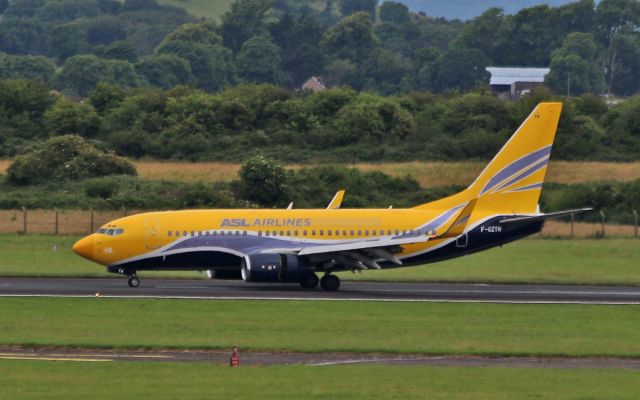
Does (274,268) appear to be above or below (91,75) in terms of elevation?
below

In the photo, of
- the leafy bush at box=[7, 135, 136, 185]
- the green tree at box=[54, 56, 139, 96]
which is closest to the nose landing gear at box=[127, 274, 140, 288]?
the leafy bush at box=[7, 135, 136, 185]

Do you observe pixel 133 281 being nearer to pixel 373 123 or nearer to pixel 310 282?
pixel 310 282

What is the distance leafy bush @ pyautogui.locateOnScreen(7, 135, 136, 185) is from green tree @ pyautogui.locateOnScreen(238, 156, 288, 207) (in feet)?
38.6

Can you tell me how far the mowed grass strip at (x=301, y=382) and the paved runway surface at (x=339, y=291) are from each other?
15869 millimetres

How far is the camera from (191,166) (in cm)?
9444

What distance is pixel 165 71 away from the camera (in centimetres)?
19025

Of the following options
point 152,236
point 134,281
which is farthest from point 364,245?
point 134,281

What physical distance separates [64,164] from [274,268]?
132ft

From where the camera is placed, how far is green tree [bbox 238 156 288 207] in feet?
261

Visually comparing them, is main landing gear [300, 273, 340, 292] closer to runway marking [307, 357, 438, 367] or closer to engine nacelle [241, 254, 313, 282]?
engine nacelle [241, 254, 313, 282]

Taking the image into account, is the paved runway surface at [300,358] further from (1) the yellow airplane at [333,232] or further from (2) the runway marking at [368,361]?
(1) the yellow airplane at [333,232]

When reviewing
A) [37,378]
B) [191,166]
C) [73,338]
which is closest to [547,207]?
[191,166]

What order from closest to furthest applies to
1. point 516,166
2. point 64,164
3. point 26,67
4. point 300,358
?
point 300,358, point 516,166, point 64,164, point 26,67

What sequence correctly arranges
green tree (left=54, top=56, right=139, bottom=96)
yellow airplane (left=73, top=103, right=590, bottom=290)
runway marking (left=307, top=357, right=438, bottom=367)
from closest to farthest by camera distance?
runway marking (left=307, top=357, right=438, bottom=367), yellow airplane (left=73, top=103, right=590, bottom=290), green tree (left=54, top=56, right=139, bottom=96)
